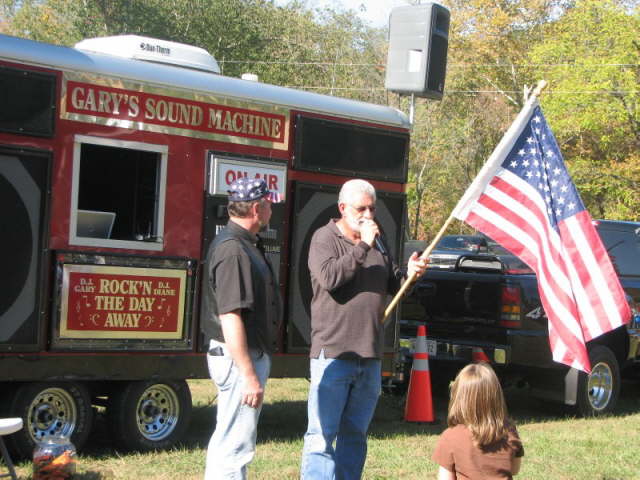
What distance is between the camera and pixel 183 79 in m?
7.08

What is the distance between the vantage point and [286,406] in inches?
369

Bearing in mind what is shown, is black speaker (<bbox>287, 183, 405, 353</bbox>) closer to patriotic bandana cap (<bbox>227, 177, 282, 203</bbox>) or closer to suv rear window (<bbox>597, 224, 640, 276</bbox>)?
patriotic bandana cap (<bbox>227, 177, 282, 203</bbox>)

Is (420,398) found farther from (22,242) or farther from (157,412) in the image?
(22,242)

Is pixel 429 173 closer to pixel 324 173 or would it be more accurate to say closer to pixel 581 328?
pixel 324 173

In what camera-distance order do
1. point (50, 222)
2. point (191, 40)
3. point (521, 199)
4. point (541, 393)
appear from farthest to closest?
point (191, 40), point (541, 393), point (50, 222), point (521, 199)

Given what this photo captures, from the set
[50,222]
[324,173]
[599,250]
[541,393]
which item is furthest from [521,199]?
[541,393]

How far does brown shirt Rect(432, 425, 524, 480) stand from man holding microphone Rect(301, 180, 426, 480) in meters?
1.09

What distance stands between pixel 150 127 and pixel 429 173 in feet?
101

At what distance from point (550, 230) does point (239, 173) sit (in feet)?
8.83

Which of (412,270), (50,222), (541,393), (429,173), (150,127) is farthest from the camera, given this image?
(429,173)

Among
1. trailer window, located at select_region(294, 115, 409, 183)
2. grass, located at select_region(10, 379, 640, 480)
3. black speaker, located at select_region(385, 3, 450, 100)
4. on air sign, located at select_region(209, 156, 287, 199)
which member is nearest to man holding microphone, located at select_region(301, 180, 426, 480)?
grass, located at select_region(10, 379, 640, 480)

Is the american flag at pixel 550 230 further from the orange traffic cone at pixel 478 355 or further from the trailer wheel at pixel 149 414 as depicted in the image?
the orange traffic cone at pixel 478 355

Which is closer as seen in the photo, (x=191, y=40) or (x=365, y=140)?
(x=365, y=140)

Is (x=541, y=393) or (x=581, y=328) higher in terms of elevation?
(x=581, y=328)
